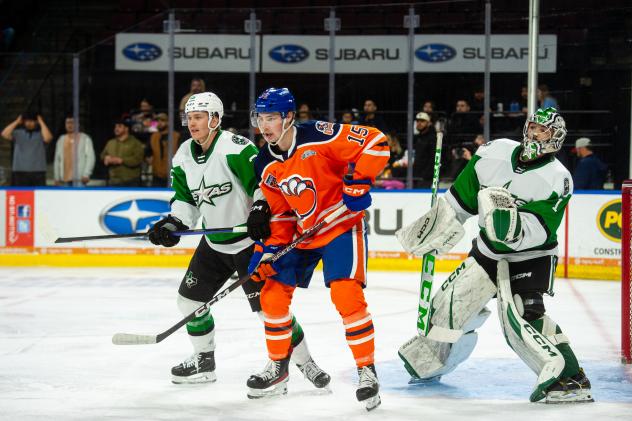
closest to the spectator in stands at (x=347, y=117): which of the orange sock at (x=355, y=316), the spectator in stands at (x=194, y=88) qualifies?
the spectator in stands at (x=194, y=88)

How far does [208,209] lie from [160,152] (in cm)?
478

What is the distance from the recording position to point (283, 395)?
414 centimetres

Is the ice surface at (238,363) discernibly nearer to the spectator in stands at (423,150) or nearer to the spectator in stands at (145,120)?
the spectator in stands at (423,150)

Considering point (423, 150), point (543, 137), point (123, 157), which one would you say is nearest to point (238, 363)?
point (543, 137)

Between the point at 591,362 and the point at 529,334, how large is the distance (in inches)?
38.1

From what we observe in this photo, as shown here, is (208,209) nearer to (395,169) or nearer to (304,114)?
(395,169)

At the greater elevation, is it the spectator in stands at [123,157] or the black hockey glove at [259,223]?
the spectator in stands at [123,157]

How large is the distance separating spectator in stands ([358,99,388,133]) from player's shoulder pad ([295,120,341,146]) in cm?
494

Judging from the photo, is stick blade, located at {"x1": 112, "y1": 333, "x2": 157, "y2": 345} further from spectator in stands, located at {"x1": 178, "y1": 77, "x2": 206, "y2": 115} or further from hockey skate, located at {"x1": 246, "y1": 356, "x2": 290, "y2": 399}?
spectator in stands, located at {"x1": 178, "y1": 77, "x2": 206, "y2": 115}

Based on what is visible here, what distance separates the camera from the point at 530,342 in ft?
13.4

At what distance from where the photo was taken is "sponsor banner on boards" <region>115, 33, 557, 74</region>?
348 inches

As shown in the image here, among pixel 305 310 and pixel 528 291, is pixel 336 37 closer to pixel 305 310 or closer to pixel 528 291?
pixel 305 310

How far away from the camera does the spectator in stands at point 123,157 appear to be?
9117 mm

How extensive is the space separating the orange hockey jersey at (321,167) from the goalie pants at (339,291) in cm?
6
